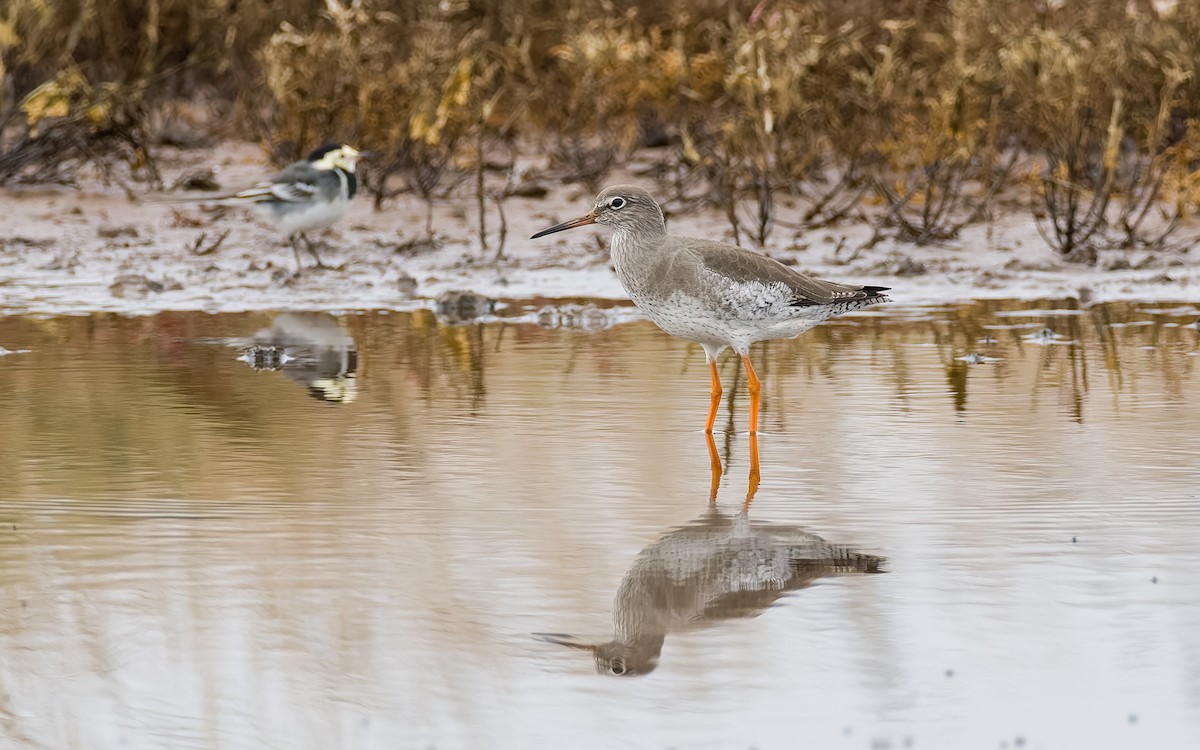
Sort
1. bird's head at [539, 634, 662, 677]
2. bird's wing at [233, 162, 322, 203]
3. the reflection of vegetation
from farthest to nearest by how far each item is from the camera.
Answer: bird's wing at [233, 162, 322, 203] → the reflection of vegetation → bird's head at [539, 634, 662, 677]

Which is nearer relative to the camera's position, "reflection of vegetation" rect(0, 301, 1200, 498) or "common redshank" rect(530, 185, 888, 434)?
"reflection of vegetation" rect(0, 301, 1200, 498)

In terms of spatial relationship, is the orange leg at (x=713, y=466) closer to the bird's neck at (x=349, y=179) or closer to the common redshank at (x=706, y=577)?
the common redshank at (x=706, y=577)

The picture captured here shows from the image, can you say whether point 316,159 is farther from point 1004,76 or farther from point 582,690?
point 582,690

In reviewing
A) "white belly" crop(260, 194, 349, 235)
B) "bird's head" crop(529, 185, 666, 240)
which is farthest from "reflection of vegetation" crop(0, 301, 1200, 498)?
"white belly" crop(260, 194, 349, 235)

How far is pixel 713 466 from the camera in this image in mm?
7316

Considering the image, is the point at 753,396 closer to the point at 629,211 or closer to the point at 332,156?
the point at 629,211

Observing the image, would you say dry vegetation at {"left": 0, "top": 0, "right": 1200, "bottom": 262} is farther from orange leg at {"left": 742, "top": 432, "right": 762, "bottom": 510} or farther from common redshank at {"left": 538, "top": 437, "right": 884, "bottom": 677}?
common redshank at {"left": 538, "top": 437, "right": 884, "bottom": 677}

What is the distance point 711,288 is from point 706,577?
8.79ft

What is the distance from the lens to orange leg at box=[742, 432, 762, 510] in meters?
6.61

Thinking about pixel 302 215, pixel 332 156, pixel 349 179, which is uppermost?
pixel 332 156

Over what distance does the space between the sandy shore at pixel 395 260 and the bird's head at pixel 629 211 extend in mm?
4501

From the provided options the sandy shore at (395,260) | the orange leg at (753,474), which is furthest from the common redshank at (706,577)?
the sandy shore at (395,260)

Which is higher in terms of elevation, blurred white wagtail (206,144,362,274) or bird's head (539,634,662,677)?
blurred white wagtail (206,144,362,274)

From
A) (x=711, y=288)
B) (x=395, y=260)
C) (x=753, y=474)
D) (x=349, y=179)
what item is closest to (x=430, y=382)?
(x=711, y=288)
